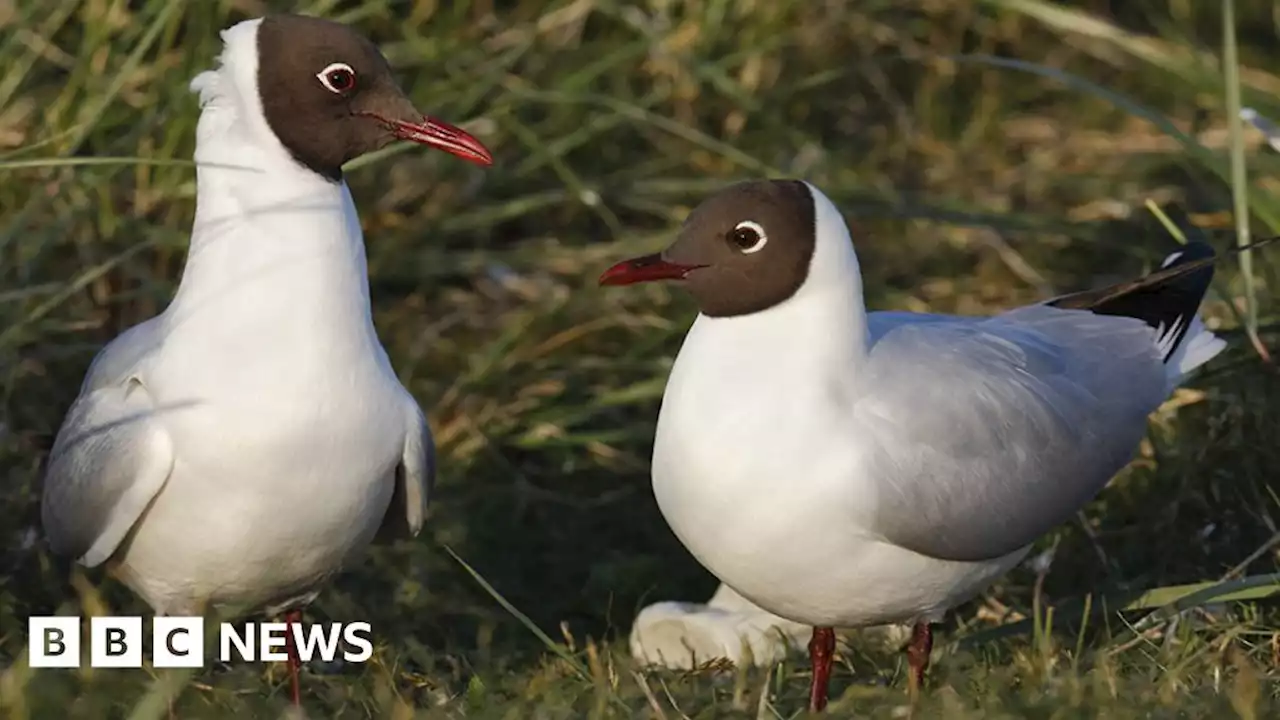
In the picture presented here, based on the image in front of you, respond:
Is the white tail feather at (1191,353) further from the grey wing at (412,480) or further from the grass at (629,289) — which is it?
the grey wing at (412,480)

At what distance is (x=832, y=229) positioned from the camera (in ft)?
12.2

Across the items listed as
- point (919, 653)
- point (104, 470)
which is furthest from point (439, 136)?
point (919, 653)

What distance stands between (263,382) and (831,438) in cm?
95

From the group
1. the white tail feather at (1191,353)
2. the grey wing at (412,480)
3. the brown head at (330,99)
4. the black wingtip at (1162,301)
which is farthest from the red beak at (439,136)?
the white tail feather at (1191,353)

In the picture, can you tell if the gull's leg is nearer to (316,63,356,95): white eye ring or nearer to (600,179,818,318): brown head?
(600,179,818,318): brown head

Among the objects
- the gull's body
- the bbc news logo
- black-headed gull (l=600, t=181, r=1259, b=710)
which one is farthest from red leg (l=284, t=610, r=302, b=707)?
black-headed gull (l=600, t=181, r=1259, b=710)

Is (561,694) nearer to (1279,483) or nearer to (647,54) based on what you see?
(1279,483)

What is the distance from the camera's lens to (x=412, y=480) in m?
3.91

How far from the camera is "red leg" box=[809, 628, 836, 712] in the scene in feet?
12.2

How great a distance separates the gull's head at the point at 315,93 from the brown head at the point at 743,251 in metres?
0.41

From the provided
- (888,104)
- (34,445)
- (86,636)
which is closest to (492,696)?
(86,636)

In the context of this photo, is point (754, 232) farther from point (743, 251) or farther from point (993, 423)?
point (993, 423)

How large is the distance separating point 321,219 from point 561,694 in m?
0.92

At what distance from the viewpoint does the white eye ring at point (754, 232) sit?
145 inches
